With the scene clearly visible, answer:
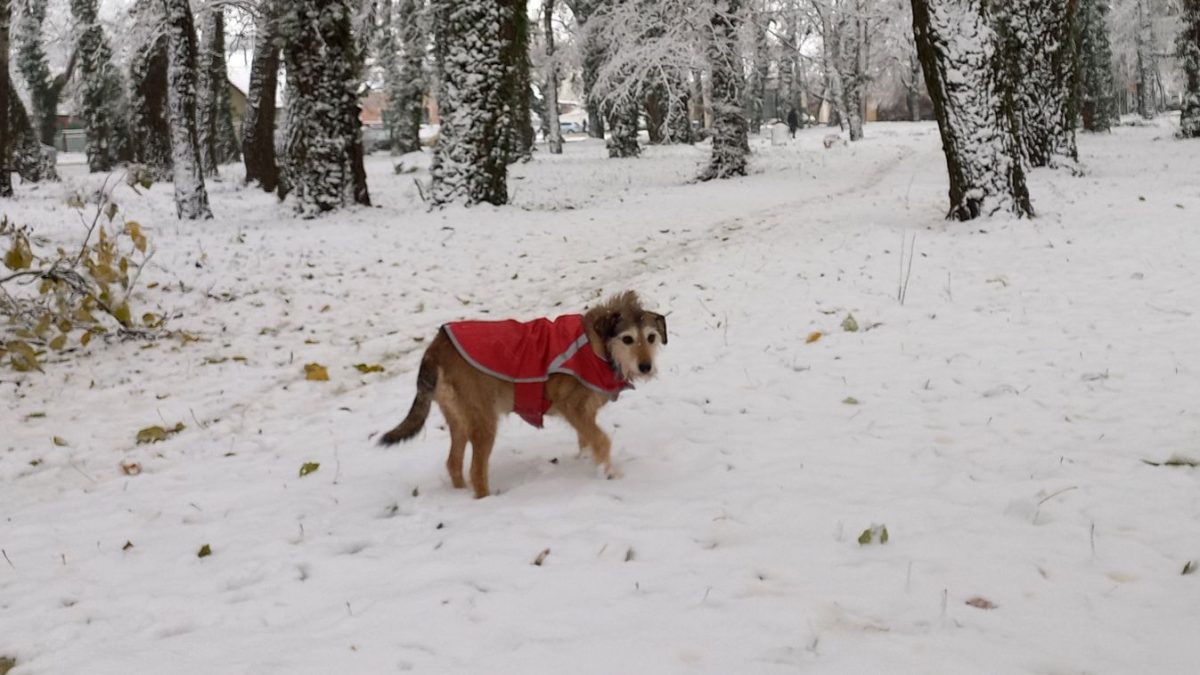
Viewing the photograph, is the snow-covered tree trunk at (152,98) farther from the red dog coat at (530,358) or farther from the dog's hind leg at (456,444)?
the red dog coat at (530,358)

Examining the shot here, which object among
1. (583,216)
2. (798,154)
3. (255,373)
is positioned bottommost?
(255,373)

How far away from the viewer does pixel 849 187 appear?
2012 cm

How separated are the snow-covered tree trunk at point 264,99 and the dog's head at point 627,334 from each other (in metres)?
16.9

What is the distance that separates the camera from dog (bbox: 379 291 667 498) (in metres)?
4.53

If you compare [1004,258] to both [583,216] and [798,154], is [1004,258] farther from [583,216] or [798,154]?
[798,154]

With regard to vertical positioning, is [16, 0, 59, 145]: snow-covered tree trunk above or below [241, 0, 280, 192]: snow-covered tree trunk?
above

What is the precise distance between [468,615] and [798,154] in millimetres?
31100

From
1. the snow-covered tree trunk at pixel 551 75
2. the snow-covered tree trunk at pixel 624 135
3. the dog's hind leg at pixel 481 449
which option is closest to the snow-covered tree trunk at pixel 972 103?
the dog's hind leg at pixel 481 449

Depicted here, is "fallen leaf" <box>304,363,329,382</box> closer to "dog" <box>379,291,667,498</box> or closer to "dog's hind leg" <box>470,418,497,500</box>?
"dog" <box>379,291,667,498</box>

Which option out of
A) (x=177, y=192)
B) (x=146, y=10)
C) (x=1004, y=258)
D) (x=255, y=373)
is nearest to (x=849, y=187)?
(x=1004, y=258)

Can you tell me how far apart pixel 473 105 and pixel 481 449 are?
1143 cm

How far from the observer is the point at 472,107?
582 inches

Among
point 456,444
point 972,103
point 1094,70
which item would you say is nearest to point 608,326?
point 456,444

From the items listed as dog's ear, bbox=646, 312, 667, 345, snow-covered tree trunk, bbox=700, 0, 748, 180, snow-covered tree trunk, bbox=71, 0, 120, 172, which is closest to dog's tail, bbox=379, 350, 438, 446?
dog's ear, bbox=646, 312, 667, 345
